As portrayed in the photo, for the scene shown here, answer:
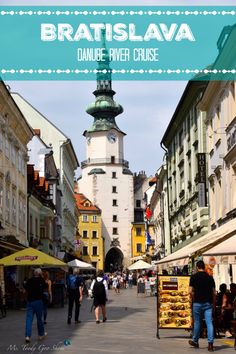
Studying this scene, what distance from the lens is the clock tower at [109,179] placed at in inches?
4870

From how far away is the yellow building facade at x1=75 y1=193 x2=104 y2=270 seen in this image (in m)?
121

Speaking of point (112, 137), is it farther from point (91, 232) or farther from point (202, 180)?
point (202, 180)

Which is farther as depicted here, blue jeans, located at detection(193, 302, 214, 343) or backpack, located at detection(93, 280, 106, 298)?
backpack, located at detection(93, 280, 106, 298)

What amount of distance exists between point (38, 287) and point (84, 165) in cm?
11116

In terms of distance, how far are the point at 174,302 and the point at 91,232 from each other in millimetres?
107091

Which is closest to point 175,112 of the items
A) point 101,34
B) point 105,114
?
point 101,34

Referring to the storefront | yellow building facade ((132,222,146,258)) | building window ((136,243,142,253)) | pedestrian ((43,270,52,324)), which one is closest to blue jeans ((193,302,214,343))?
the storefront

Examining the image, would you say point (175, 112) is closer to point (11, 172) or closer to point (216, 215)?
point (11, 172)

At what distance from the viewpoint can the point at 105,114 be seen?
12388cm

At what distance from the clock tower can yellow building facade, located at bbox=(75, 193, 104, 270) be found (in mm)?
2253

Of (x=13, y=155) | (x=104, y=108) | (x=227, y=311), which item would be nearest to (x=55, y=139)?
(x=13, y=155)

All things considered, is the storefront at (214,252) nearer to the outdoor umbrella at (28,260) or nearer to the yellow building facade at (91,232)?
the outdoor umbrella at (28,260)

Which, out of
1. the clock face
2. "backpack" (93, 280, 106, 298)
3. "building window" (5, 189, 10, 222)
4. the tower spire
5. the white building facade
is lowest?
"backpack" (93, 280, 106, 298)

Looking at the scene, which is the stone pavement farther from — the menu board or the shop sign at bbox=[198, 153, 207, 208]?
the shop sign at bbox=[198, 153, 207, 208]
